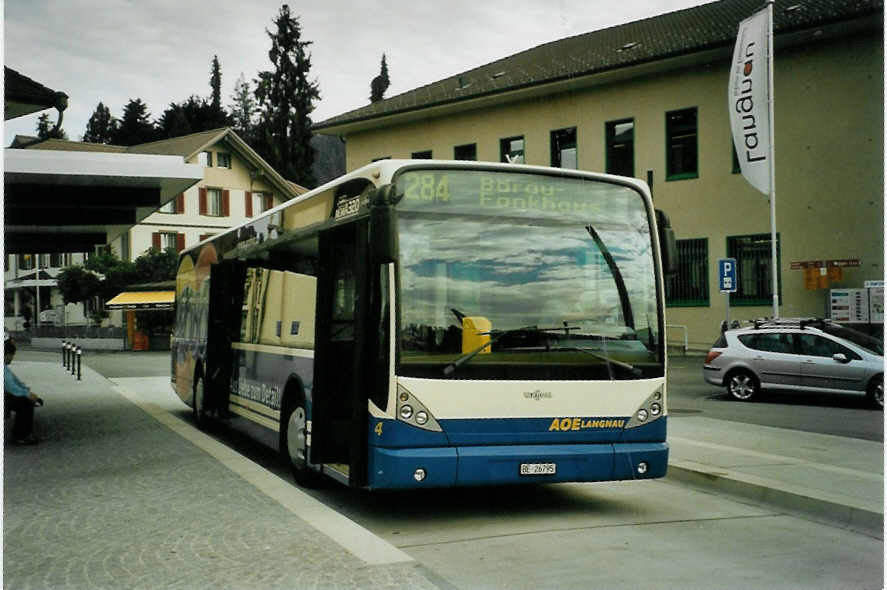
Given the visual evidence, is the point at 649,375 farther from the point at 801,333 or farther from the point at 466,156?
the point at 466,156

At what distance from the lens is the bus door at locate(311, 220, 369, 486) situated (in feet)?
25.1

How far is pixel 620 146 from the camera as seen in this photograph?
33906mm

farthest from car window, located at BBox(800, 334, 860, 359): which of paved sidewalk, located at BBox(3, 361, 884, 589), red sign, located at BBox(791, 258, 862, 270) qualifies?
red sign, located at BBox(791, 258, 862, 270)

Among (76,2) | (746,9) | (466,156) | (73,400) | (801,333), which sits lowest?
(73,400)

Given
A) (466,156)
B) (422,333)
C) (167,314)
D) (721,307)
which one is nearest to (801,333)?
(721,307)

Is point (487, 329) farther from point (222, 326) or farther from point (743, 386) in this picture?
point (743, 386)

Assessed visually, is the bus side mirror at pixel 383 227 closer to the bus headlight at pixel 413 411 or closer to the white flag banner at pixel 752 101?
the bus headlight at pixel 413 411

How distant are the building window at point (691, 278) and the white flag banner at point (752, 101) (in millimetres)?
8567

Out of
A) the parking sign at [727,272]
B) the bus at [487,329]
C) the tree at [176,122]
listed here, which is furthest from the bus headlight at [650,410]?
the tree at [176,122]

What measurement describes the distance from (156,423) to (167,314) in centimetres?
3879

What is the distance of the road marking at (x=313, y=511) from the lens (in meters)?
6.53

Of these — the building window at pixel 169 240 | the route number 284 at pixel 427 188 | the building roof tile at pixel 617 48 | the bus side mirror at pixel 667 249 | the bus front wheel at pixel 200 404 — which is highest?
the building roof tile at pixel 617 48

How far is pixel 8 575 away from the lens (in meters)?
5.97

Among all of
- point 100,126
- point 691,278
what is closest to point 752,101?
point 691,278
